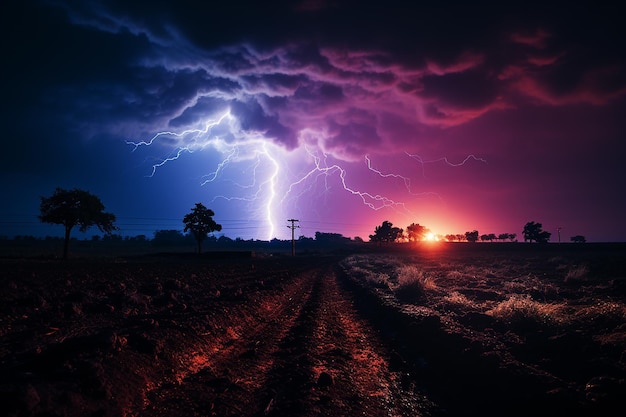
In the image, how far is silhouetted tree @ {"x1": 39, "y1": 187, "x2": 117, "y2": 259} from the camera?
146ft

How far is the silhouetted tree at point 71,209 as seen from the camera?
44.5 m

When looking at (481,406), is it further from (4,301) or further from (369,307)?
(4,301)

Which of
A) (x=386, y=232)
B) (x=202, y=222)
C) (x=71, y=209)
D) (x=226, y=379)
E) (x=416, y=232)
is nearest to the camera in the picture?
(x=226, y=379)

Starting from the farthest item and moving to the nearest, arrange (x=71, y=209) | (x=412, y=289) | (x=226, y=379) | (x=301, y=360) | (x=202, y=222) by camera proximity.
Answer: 1. (x=202, y=222)
2. (x=71, y=209)
3. (x=412, y=289)
4. (x=301, y=360)
5. (x=226, y=379)

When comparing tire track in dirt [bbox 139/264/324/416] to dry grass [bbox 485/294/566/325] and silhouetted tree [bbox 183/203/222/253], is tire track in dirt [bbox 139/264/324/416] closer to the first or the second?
dry grass [bbox 485/294/566/325]

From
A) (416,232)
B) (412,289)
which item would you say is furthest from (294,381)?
(416,232)

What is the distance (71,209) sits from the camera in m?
45.0

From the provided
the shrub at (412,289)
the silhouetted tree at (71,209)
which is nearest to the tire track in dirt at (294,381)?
the shrub at (412,289)

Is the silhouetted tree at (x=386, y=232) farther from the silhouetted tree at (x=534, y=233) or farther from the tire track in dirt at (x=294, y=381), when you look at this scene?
the tire track in dirt at (x=294, y=381)

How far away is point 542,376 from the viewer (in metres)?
6.20

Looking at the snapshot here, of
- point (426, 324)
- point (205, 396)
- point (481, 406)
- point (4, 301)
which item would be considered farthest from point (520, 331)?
point (4, 301)

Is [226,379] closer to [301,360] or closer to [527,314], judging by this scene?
[301,360]

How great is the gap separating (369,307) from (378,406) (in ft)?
32.7

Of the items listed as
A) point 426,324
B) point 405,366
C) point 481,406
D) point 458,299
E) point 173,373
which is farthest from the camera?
point 458,299
